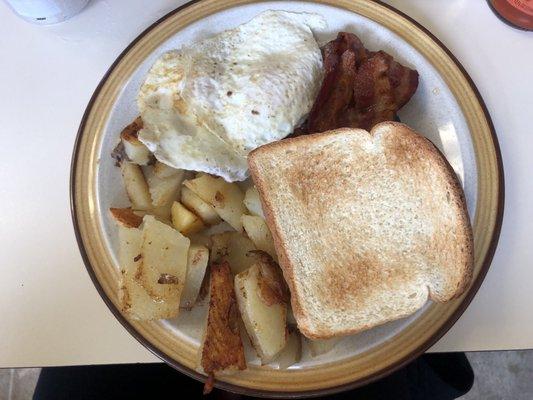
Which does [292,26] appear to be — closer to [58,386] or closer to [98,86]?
[98,86]

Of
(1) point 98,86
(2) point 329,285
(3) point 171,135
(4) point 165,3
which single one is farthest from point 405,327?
(4) point 165,3

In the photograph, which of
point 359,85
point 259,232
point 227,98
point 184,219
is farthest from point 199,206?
point 359,85

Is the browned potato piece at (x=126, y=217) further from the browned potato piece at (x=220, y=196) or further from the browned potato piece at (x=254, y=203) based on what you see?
the browned potato piece at (x=254, y=203)

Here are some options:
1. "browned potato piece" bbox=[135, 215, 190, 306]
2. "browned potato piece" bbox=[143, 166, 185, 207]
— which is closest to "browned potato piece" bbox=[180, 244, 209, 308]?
"browned potato piece" bbox=[135, 215, 190, 306]

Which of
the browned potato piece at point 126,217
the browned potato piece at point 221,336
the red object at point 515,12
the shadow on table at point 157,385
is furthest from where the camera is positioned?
the shadow on table at point 157,385

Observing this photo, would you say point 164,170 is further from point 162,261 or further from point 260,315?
point 260,315

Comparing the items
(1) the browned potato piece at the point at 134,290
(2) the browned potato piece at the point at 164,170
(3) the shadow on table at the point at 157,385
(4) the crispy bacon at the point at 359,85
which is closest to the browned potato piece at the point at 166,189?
(2) the browned potato piece at the point at 164,170
